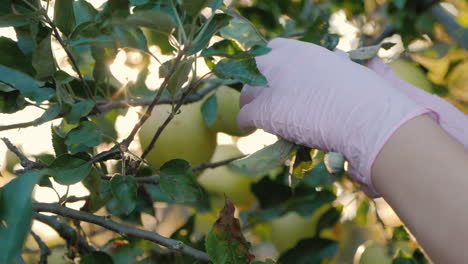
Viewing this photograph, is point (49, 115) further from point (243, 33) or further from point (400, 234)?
point (400, 234)

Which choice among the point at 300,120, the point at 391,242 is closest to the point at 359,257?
the point at 391,242

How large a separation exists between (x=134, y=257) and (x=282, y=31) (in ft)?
2.52

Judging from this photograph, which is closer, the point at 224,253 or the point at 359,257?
the point at 224,253

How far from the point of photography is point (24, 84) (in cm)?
78

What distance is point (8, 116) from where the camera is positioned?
914mm

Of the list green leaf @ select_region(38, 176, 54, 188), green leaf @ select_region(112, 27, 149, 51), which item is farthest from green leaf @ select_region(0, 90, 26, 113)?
green leaf @ select_region(112, 27, 149, 51)

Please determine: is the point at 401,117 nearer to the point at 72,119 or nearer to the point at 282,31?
the point at 72,119

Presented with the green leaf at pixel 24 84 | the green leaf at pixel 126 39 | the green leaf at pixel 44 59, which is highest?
the green leaf at pixel 126 39

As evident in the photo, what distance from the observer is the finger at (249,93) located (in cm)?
100

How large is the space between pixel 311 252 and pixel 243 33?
543mm

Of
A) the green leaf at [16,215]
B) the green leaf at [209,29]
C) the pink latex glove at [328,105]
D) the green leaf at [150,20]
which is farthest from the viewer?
the pink latex glove at [328,105]

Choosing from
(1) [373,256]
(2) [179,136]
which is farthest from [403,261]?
(2) [179,136]

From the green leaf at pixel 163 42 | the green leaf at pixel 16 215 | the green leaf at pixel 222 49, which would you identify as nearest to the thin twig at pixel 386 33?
the green leaf at pixel 163 42

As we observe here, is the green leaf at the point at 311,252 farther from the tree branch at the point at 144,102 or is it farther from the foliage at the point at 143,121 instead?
the tree branch at the point at 144,102
